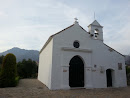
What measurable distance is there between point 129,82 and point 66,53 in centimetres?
1123

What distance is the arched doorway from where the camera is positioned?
10.3 m

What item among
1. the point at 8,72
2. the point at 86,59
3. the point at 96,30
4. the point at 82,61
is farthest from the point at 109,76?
the point at 8,72

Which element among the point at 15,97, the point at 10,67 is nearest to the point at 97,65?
the point at 15,97

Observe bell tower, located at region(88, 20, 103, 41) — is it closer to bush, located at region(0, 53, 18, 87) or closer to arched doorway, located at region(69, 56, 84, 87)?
arched doorway, located at region(69, 56, 84, 87)

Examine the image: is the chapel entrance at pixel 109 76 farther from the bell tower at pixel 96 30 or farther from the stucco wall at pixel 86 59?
the bell tower at pixel 96 30

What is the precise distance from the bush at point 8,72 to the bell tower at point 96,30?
9826mm

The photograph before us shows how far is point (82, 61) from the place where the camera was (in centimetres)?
1099

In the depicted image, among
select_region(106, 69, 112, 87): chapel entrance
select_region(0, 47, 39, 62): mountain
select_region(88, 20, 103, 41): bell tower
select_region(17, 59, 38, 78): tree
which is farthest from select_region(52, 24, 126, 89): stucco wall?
select_region(0, 47, 39, 62): mountain

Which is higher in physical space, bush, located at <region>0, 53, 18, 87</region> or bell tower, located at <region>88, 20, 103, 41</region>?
bell tower, located at <region>88, 20, 103, 41</region>

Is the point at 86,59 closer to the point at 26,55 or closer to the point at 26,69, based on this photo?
the point at 26,69

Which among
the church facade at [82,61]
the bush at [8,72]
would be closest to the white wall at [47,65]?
the church facade at [82,61]

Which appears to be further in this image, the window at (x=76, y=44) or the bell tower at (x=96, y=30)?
the bell tower at (x=96, y=30)

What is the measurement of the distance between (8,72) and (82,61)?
807 centimetres

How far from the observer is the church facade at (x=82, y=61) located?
380 inches
